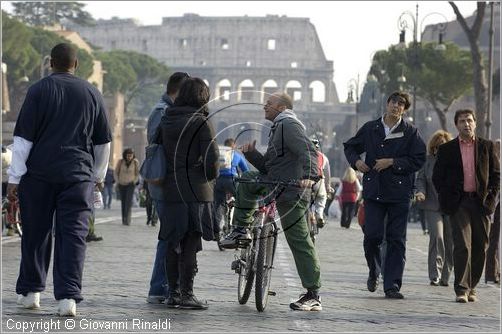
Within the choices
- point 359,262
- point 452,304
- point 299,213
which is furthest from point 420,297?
point 359,262

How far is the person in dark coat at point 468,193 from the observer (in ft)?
42.1

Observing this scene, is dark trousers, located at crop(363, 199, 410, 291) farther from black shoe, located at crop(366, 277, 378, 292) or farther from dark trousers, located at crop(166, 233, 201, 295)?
dark trousers, located at crop(166, 233, 201, 295)

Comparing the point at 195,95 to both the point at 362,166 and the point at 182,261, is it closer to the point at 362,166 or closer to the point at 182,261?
the point at 182,261

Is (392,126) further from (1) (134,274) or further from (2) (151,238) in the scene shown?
(2) (151,238)

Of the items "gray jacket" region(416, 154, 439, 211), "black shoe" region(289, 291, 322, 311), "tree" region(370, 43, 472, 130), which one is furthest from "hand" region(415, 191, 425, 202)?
"tree" region(370, 43, 472, 130)

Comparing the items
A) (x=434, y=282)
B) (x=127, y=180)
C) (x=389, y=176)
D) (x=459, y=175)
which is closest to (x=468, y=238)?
(x=459, y=175)

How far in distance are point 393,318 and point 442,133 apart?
15.3ft

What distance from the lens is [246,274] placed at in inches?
439

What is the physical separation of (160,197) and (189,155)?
34cm

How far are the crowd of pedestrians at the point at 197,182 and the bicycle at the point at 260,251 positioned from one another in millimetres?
86

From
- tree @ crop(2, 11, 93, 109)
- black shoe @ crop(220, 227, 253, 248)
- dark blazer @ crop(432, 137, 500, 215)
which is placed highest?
tree @ crop(2, 11, 93, 109)

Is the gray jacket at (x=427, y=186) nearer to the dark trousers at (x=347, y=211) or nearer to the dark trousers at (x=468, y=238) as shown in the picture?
the dark trousers at (x=468, y=238)

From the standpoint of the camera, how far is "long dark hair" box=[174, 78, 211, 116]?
35.8 feet

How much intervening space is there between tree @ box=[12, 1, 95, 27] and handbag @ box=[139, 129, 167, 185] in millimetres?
124715
